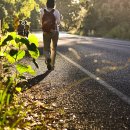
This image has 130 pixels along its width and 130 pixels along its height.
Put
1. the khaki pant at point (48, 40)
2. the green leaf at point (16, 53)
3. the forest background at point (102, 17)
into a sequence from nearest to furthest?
the green leaf at point (16, 53) < the khaki pant at point (48, 40) < the forest background at point (102, 17)

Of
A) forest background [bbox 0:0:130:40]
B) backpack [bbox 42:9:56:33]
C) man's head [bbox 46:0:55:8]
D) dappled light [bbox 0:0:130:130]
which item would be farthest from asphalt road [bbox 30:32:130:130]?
forest background [bbox 0:0:130:40]

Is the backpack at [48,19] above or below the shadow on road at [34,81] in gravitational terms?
above

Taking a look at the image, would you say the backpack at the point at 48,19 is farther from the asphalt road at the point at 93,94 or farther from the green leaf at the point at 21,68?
the green leaf at the point at 21,68

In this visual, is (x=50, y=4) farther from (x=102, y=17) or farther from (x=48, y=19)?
(x=102, y=17)

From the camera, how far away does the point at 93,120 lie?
4.38 metres

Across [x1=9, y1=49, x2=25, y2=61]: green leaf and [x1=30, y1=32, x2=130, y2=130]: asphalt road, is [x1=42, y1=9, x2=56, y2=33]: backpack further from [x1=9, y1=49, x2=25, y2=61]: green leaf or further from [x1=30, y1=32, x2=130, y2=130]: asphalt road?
[x1=9, y1=49, x2=25, y2=61]: green leaf

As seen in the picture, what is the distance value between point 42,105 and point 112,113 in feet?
3.43

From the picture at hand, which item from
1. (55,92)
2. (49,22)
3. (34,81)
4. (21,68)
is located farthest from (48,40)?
(21,68)

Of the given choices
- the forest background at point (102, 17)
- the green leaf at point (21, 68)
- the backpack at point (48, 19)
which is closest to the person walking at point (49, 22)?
the backpack at point (48, 19)

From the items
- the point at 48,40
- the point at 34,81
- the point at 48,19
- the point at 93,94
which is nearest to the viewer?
the point at 93,94

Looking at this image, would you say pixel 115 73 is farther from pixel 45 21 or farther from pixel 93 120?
pixel 93 120

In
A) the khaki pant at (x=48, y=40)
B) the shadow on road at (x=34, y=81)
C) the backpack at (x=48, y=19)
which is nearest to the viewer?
the shadow on road at (x=34, y=81)

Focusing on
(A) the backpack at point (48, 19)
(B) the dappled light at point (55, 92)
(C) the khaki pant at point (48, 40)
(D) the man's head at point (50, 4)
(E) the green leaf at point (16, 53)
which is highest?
(D) the man's head at point (50, 4)

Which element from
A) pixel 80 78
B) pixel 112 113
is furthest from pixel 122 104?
pixel 80 78
